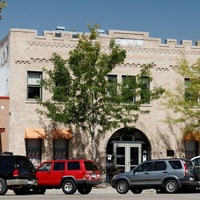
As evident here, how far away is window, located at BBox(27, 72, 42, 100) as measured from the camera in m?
39.3

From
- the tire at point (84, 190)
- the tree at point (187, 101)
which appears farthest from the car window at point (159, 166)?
the tree at point (187, 101)

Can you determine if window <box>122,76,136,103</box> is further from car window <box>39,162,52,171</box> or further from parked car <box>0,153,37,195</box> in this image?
parked car <box>0,153,37,195</box>

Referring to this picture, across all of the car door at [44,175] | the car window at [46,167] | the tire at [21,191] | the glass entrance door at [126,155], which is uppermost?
the glass entrance door at [126,155]

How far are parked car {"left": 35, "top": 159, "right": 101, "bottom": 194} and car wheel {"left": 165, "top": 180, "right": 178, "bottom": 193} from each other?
3444 millimetres

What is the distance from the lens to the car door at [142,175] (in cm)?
2911

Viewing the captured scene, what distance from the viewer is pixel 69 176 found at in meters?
29.3

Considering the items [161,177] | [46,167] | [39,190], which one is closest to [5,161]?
[46,167]

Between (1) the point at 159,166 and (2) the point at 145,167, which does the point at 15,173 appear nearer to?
(2) the point at 145,167

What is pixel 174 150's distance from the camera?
1642 inches

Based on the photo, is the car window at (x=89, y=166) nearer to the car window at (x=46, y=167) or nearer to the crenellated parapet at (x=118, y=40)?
the car window at (x=46, y=167)

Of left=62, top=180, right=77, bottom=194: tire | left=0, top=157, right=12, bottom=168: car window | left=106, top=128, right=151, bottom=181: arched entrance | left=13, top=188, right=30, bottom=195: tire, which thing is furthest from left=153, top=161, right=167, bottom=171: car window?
left=106, top=128, right=151, bottom=181: arched entrance

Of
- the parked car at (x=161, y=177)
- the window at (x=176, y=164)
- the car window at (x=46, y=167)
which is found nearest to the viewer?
the parked car at (x=161, y=177)

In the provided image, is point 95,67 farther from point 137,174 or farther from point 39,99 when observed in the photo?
point 137,174

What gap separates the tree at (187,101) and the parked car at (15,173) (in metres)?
13.8
